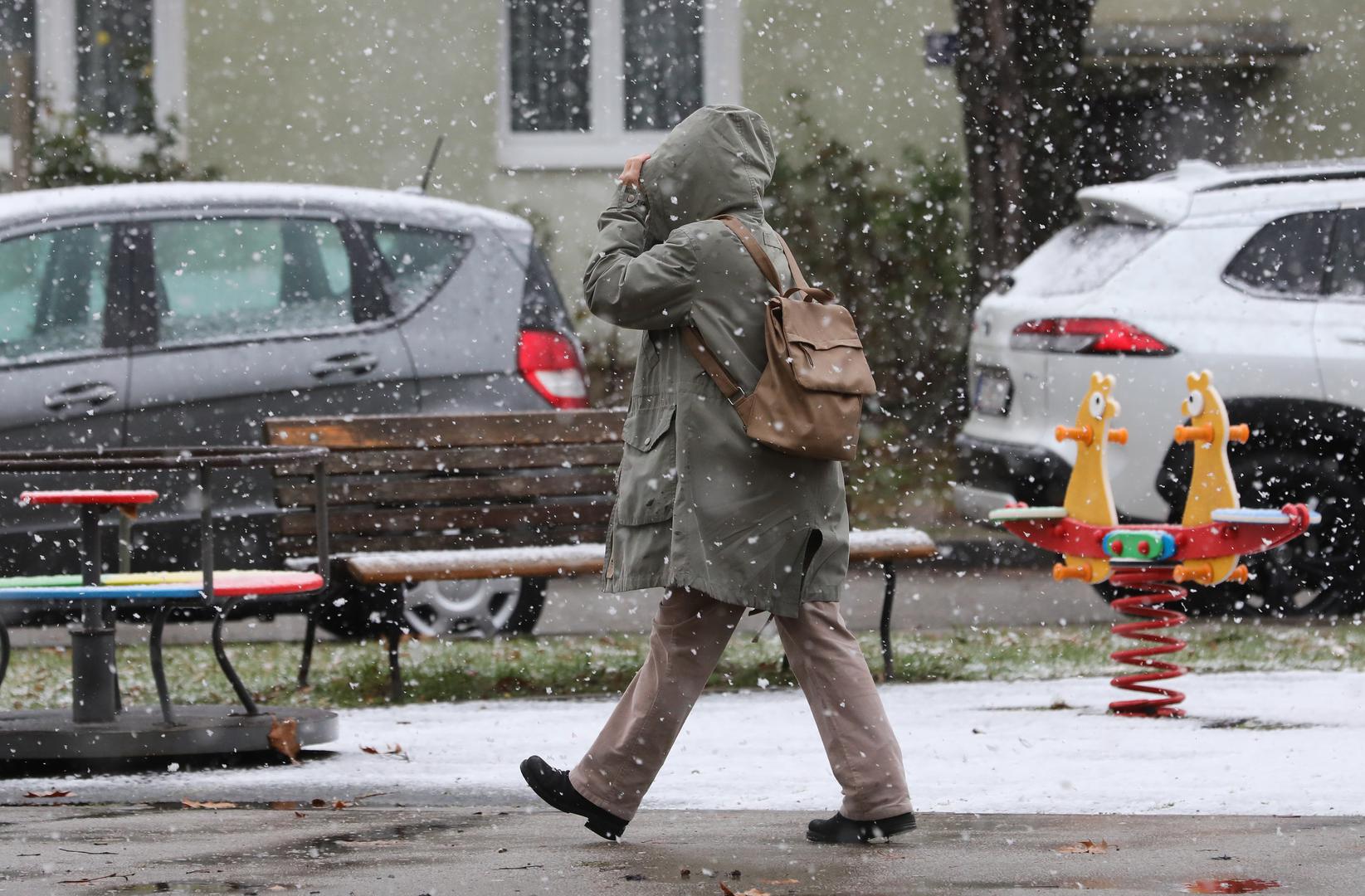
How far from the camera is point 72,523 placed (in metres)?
8.67

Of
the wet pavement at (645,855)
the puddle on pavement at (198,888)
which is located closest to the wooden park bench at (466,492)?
the wet pavement at (645,855)

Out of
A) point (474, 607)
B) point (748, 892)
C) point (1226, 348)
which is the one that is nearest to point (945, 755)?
point (748, 892)

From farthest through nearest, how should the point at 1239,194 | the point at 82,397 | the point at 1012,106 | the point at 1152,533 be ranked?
the point at 1012,106, the point at 1239,194, the point at 82,397, the point at 1152,533

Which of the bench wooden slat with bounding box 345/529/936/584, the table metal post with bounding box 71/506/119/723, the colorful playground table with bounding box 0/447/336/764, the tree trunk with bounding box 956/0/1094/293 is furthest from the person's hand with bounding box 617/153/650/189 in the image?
the tree trunk with bounding box 956/0/1094/293

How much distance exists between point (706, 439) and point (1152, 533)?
2286 millimetres

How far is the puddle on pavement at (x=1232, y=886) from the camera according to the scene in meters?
4.45

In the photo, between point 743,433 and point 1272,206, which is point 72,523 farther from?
point 1272,206

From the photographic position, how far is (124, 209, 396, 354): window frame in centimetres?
893

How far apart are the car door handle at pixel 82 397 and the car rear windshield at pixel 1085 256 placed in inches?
153

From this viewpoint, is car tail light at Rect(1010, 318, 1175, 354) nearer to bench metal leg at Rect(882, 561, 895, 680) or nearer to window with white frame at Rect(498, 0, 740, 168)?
bench metal leg at Rect(882, 561, 895, 680)

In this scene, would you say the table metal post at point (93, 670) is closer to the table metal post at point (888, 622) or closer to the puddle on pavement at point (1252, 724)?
the table metal post at point (888, 622)

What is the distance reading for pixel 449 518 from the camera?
27.1 feet

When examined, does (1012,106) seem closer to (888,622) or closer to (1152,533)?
(888,622)

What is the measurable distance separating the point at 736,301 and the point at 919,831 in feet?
4.19
